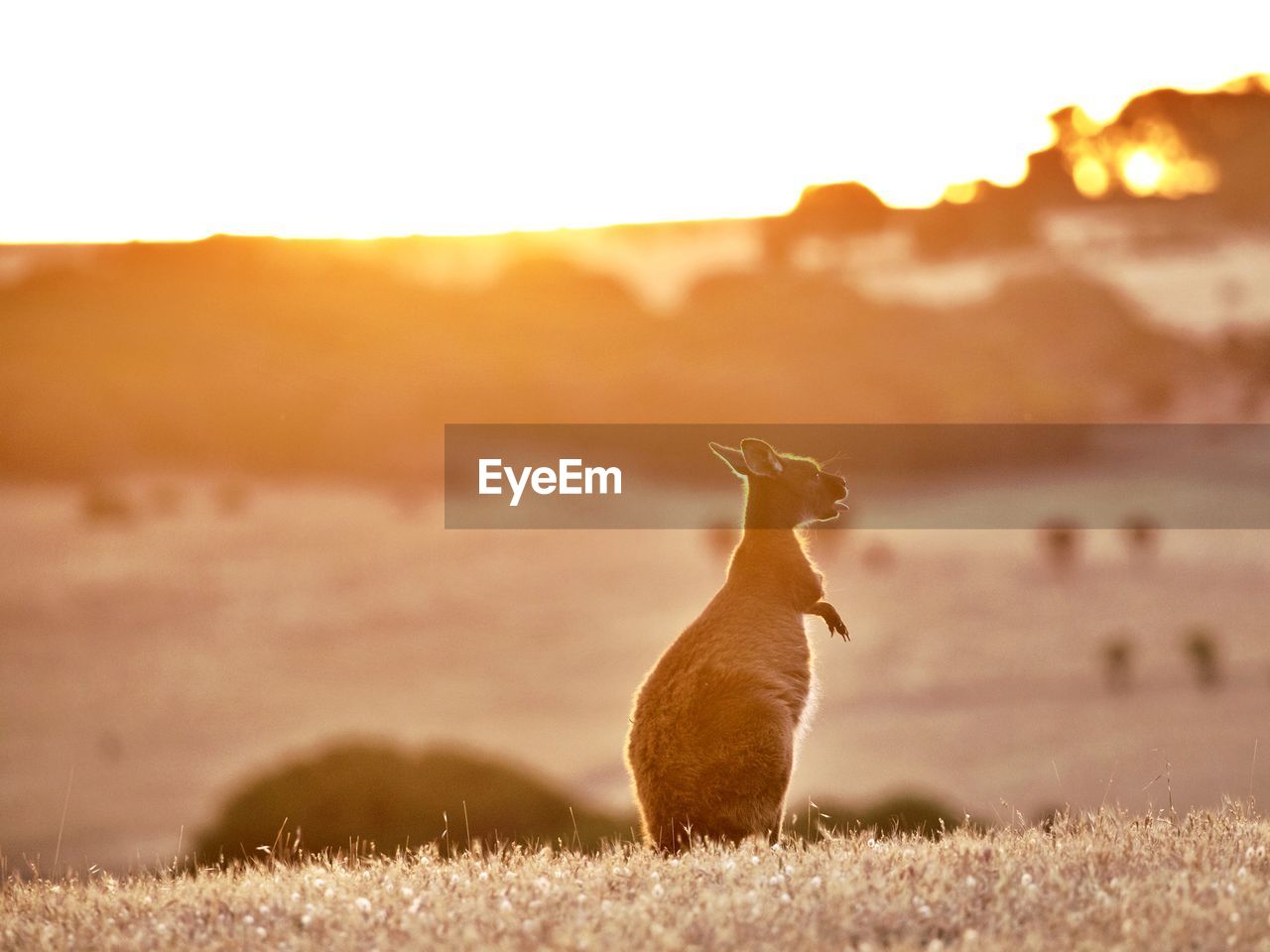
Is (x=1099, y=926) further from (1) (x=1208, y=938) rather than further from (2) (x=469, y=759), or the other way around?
(2) (x=469, y=759)

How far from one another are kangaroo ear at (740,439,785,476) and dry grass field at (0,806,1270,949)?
319 centimetres

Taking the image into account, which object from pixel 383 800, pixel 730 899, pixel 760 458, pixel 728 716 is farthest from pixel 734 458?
pixel 383 800

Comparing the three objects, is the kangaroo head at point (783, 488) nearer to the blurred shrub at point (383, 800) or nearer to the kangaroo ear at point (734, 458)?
the kangaroo ear at point (734, 458)

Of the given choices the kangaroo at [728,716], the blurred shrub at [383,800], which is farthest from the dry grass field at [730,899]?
the blurred shrub at [383,800]

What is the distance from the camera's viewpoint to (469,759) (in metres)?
30.1

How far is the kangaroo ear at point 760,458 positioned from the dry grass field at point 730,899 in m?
3.19

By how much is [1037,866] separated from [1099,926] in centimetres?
118

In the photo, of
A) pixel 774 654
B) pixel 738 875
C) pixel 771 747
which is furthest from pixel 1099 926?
pixel 774 654

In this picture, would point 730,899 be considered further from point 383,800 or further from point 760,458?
point 383,800

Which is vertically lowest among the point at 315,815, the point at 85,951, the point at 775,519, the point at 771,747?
the point at 315,815

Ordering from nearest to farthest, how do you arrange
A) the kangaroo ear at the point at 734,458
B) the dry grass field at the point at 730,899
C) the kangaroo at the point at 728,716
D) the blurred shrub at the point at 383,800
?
the dry grass field at the point at 730,899, the kangaroo at the point at 728,716, the kangaroo ear at the point at 734,458, the blurred shrub at the point at 383,800

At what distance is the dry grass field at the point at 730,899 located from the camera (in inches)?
292

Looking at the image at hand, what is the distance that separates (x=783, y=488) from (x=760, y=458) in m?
0.40

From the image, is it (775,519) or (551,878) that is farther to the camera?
(775,519)
